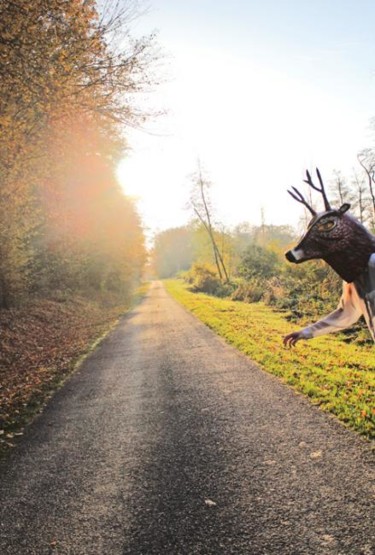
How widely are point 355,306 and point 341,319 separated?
0.17m

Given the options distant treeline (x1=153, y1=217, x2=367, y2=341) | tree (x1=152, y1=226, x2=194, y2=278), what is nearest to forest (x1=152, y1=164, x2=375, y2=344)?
distant treeline (x1=153, y1=217, x2=367, y2=341)

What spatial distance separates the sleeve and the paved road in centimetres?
171

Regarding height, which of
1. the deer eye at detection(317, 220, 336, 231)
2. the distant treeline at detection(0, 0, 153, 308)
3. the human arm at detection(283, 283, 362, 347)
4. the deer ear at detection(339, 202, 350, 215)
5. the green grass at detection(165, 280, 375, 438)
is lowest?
the green grass at detection(165, 280, 375, 438)

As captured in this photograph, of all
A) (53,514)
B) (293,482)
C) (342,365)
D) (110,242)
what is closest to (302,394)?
(342,365)

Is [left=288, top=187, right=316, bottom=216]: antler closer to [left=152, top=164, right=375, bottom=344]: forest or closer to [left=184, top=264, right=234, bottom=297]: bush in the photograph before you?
[left=152, top=164, right=375, bottom=344]: forest

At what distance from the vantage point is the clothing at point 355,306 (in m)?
2.78

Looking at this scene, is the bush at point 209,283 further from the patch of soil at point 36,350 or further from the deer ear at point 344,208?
the deer ear at point 344,208

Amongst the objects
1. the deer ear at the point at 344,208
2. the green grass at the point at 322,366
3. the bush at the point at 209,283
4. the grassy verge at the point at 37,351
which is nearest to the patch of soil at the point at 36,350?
the grassy verge at the point at 37,351

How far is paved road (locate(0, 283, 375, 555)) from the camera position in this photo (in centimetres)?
343

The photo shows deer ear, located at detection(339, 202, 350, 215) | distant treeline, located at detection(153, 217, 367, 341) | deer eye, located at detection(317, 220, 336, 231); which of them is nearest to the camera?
deer ear, located at detection(339, 202, 350, 215)

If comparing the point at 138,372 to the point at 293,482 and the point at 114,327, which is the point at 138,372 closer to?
the point at 293,482

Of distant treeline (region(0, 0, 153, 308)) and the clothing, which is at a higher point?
distant treeline (region(0, 0, 153, 308))

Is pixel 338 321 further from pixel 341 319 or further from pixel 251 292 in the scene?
pixel 251 292

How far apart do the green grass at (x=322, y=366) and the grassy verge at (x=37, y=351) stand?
4.97 meters
